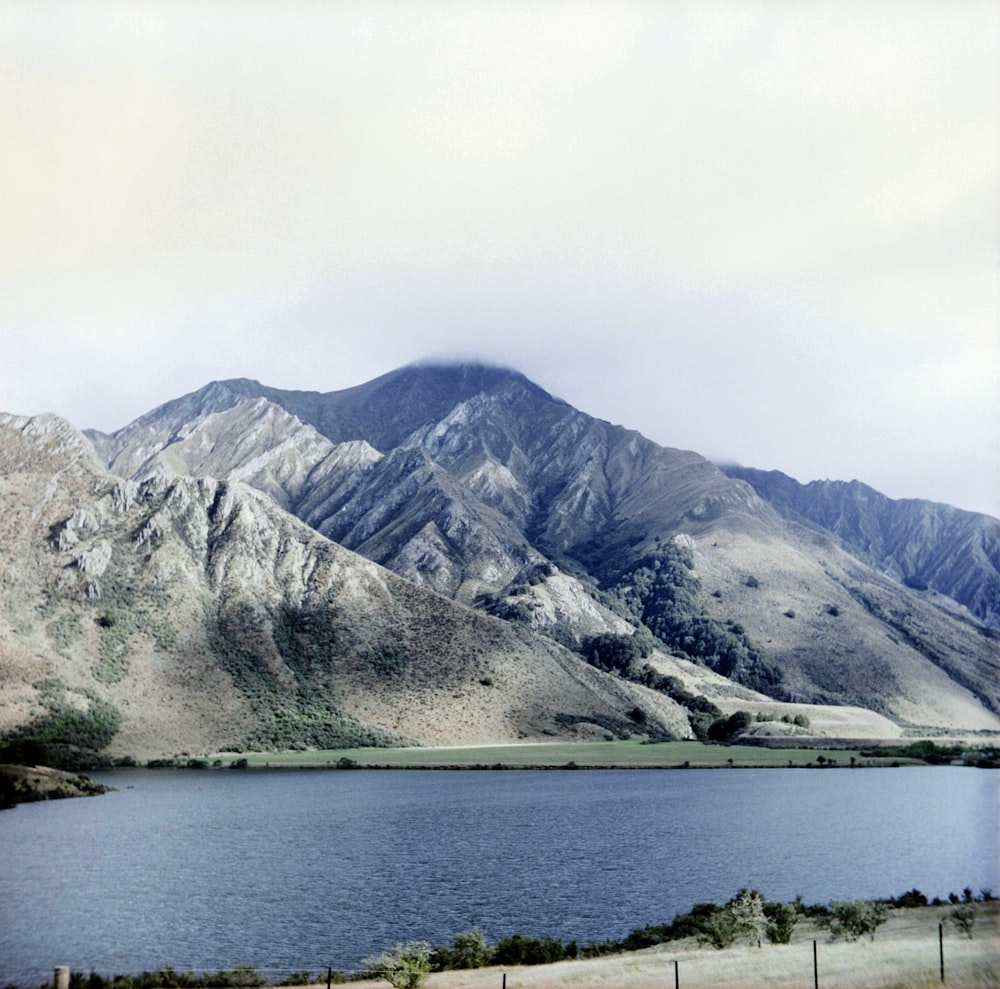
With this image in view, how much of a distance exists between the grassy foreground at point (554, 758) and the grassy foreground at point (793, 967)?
109 meters

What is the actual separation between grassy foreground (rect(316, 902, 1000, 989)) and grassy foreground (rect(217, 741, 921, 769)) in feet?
358

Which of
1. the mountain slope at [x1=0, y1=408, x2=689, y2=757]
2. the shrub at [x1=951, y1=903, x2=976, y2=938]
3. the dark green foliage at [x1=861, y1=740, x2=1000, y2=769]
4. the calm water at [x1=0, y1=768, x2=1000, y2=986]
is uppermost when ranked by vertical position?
the mountain slope at [x1=0, y1=408, x2=689, y2=757]

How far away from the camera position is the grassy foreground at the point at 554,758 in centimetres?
14875

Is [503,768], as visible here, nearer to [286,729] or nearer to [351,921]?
[286,729]

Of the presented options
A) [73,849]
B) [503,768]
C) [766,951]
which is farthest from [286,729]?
[766,951]

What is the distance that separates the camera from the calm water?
49.5 metres

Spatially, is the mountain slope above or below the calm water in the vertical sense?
above

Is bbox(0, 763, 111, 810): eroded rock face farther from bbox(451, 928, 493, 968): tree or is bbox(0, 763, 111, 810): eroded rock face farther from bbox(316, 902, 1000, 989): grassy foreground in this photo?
bbox(316, 902, 1000, 989): grassy foreground

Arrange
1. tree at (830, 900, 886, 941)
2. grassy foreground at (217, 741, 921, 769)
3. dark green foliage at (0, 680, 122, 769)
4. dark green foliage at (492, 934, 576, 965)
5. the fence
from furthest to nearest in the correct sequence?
grassy foreground at (217, 741, 921, 769) → dark green foliage at (0, 680, 122, 769) → dark green foliage at (492, 934, 576, 965) → tree at (830, 900, 886, 941) → the fence

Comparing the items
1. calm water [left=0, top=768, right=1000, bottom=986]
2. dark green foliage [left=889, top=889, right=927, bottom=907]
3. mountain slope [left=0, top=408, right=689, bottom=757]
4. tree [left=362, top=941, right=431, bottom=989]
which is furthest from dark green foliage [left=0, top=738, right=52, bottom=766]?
dark green foliage [left=889, top=889, right=927, bottom=907]

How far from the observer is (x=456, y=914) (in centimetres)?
5406

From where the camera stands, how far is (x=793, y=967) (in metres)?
32.0

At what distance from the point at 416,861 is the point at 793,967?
145ft

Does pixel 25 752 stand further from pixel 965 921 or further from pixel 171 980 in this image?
pixel 965 921
